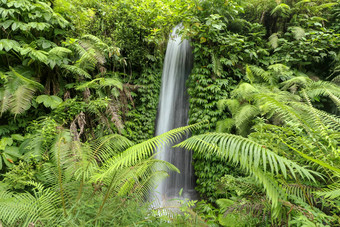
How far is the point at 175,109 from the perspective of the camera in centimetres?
489

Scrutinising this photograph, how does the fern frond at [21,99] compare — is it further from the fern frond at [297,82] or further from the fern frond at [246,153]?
the fern frond at [297,82]

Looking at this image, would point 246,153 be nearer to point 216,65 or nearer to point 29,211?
point 29,211

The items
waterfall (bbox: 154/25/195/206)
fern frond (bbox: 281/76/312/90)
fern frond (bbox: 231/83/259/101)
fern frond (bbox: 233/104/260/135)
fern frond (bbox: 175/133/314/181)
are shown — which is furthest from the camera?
waterfall (bbox: 154/25/195/206)

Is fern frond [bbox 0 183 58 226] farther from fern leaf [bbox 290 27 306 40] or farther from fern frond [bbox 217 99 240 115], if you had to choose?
fern leaf [bbox 290 27 306 40]

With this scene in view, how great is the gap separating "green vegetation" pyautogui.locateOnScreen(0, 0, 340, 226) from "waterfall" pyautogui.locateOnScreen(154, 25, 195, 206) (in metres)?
0.30

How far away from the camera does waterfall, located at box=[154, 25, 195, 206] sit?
4.28m

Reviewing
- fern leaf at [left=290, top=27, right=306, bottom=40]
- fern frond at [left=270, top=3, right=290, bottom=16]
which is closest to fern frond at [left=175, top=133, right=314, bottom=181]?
fern leaf at [left=290, top=27, right=306, bottom=40]

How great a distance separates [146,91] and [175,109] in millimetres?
879

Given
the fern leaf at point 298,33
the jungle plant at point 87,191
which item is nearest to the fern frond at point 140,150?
the jungle plant at point 87,191

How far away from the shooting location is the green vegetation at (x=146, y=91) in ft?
6.53

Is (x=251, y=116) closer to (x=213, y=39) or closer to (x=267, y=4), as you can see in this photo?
(x=213, y=39)

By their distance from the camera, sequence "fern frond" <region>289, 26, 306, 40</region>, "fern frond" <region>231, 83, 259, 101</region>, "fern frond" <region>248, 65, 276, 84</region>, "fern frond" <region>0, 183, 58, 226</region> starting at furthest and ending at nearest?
"fern frond" <region>289, 26, 306, 40</region> < "fern frond" <region>248, 65, 276, 84</region> < "fern frond" <region>231, 83, 259, 101</region> < "fern frond" <region>0, 183, 58, 226</region>

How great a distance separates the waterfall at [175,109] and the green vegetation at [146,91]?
0.30 metres

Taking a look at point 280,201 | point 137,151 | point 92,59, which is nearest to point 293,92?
point 280,201
